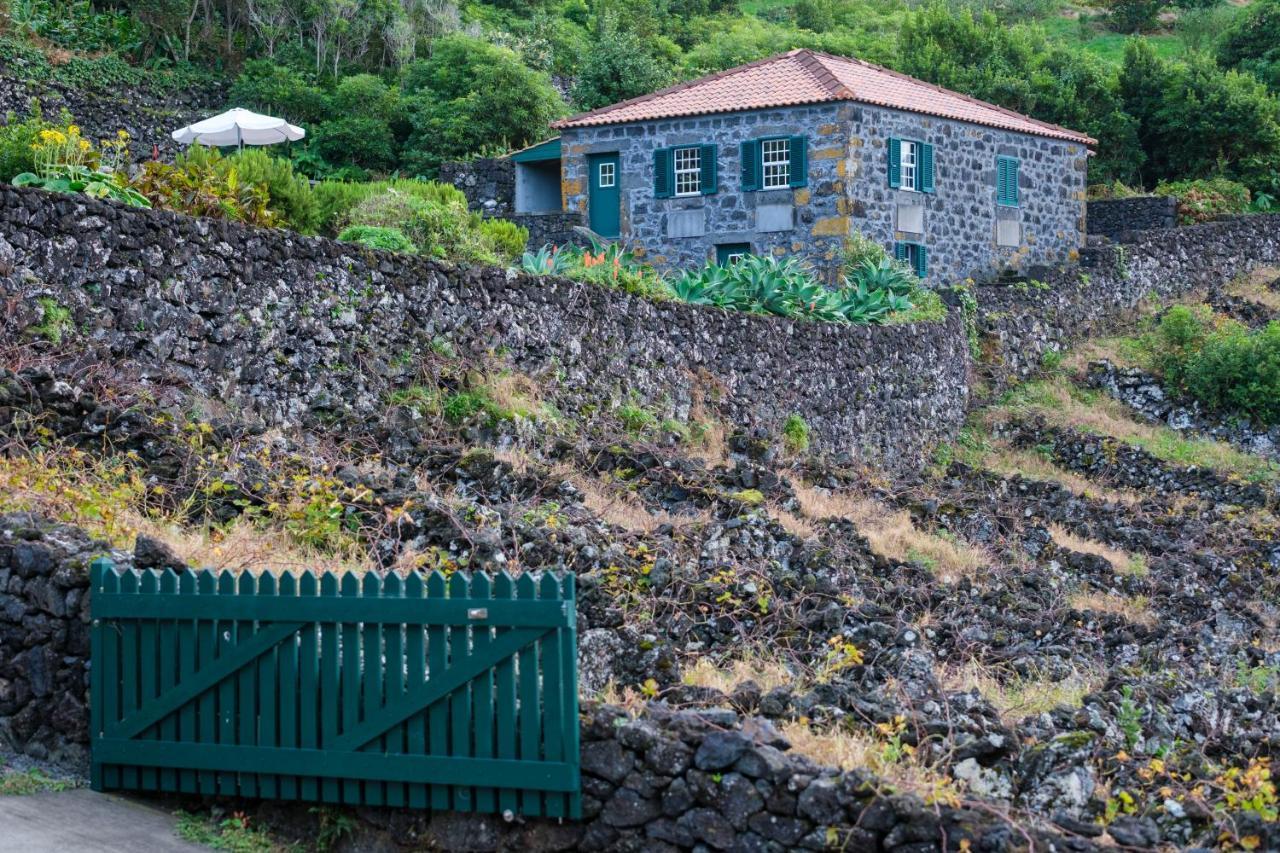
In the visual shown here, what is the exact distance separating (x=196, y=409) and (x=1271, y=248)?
30.9 meters

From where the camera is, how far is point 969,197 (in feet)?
110

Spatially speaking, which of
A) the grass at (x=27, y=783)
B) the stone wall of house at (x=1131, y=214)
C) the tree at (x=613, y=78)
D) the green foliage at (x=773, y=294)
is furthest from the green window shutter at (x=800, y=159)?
the grass at (x=27, y=783)

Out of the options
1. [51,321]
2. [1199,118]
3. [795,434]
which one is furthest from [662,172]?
[51,321]

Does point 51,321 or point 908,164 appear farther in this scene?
point 908,164

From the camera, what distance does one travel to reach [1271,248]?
37.4 metres

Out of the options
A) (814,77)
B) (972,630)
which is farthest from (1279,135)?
(972,630)

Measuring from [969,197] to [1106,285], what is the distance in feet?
11.7

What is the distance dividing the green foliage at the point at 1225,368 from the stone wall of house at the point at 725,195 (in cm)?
699

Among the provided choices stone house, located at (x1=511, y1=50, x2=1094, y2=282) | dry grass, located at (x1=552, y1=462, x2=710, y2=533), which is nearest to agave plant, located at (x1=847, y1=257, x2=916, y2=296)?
stone house, located at (x1=511, y1=50, x2=1094, y2=282)

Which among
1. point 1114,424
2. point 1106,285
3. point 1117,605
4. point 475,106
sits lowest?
point 1117,605

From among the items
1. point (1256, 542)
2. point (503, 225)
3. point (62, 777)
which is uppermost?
point (503, 225)

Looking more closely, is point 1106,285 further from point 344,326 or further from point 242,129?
point 344,326

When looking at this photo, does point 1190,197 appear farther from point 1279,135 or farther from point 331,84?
point 331,84

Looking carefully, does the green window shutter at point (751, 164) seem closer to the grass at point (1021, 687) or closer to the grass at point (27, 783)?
the grass at point (1021, 687)
